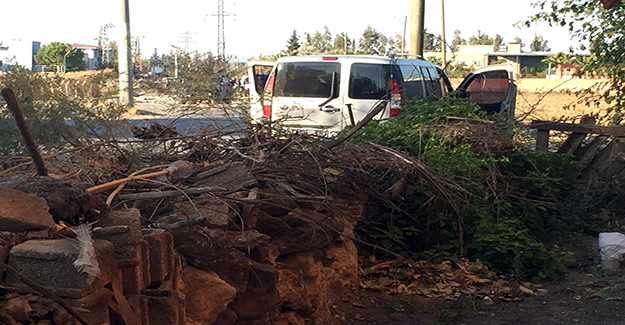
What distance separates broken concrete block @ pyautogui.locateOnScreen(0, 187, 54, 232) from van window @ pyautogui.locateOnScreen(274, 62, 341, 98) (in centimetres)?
672

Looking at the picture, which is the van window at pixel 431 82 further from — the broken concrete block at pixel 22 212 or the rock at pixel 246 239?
the broken concrete block at pixel 22 212

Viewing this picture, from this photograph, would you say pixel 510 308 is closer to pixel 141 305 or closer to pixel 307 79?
pixel 141 305

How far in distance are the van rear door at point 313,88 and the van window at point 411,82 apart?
897mm

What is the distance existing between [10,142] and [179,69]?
127 inches

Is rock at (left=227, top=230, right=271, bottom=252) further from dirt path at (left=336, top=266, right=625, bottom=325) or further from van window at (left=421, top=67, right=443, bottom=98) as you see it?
van window at (left=421, top=67, right=443, bottom=98)

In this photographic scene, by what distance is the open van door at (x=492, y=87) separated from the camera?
443 inches

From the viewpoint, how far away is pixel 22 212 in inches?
111

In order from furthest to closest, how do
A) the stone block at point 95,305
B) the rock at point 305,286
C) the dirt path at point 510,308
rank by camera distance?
1. the dirt path at point 510,308
2. the rock at point 305,286
3. the stone block at point 95,305

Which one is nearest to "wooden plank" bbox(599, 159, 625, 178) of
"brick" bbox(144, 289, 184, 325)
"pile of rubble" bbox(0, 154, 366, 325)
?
"pile of rubble" bbox(0, 154, 366, 325)

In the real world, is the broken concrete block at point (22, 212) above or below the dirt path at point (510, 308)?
above

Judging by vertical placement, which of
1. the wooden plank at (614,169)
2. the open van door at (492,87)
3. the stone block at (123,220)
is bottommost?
the wooden plank at (614,169)

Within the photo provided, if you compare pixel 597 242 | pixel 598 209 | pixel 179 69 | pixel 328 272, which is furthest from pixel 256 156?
pixel 598 209

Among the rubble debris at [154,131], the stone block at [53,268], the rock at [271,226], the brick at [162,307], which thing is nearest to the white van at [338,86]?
the rubble debris at [154,131]

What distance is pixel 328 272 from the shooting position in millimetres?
5348
